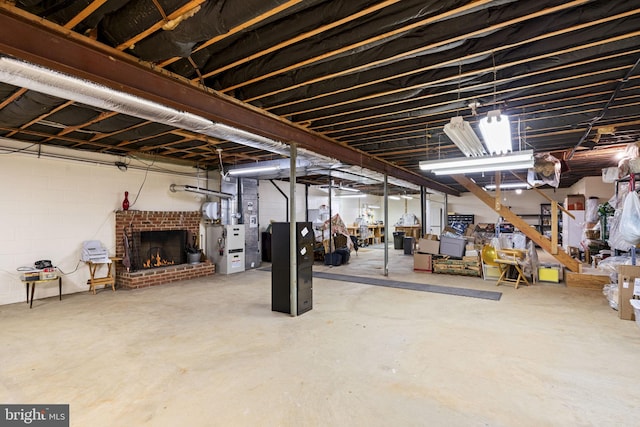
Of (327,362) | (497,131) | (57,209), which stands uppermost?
(497,131)

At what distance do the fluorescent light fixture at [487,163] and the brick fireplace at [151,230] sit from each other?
5.33 meters

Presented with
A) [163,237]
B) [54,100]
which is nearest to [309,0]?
[54,100]

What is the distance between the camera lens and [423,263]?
7734 mm

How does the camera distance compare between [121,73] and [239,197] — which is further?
[239,197]

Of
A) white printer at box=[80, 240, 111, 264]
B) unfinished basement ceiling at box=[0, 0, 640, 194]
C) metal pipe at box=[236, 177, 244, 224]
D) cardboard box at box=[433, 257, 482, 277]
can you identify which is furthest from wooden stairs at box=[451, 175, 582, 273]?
white printer at box=[80, 240, 111, 264]

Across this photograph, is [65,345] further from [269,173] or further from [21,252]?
[269,173]

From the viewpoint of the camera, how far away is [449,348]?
322 cm

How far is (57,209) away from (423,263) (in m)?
7.56

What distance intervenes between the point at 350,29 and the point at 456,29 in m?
0.76

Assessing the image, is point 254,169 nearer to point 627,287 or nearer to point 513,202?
point 627,287

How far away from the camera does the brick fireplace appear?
20.0ft

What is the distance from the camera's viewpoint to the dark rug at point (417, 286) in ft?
17.7

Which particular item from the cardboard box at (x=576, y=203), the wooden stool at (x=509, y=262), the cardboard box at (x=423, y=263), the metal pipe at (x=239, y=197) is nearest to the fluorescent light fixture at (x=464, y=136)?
the wooden stool at (x=509, y=262)

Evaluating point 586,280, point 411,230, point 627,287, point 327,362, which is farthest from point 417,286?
point 411,230
